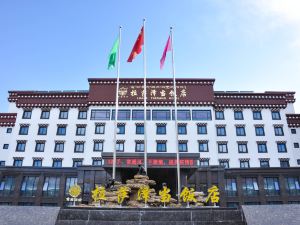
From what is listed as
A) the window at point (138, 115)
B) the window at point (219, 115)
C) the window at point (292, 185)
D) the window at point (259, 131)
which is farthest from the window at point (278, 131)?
the window at point (138, 115)

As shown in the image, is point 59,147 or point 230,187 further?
point 59,147

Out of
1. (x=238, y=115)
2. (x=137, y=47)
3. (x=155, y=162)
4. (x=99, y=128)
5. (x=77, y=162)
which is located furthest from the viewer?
(x=238, y=115)

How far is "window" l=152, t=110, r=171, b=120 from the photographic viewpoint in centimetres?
3872

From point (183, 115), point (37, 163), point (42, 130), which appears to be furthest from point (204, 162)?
point (42, 130)

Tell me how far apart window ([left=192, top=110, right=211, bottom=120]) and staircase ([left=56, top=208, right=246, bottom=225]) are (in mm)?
24966

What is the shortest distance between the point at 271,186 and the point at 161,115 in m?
15.5

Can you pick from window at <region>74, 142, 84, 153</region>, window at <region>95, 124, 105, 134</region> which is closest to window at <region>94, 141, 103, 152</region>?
window at <region>95, 124, 105, 134</region>

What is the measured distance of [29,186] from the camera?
115 feet

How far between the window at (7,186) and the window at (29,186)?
1198 millimetres

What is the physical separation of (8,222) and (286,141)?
3472 centimetres

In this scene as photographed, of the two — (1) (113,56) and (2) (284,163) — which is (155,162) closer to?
(1) (113,56)

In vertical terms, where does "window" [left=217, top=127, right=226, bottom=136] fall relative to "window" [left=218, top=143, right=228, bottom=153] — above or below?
above

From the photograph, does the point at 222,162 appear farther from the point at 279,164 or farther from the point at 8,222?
the point at 8,222

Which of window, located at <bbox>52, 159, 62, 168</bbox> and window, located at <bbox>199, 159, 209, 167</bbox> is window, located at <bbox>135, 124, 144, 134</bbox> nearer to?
window, located at <bbox>199, 159, 209, 167</bbox>
